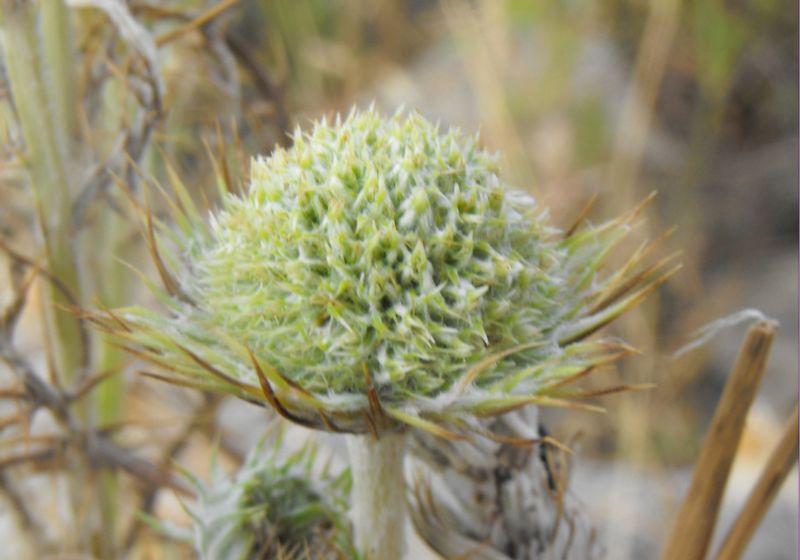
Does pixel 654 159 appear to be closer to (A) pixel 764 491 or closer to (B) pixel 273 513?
(A) pixel 764 491

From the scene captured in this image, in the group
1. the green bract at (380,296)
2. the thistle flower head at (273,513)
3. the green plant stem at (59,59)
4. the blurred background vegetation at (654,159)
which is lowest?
the thistle flower head at (273,513)

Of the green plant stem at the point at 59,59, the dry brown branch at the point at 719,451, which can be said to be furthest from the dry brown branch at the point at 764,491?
the green plant stem at the point at 59,59

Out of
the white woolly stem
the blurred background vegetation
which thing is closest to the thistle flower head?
the white woolly stem

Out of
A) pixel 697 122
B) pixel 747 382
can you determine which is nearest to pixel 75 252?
pixel 747 382

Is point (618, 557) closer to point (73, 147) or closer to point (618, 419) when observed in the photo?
point (618, 419)

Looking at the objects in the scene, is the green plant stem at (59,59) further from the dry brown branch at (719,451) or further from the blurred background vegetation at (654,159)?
the blurred background vegetation at (654,159)

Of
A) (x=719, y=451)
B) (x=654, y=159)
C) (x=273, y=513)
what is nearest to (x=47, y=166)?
(x=273, y=513)
